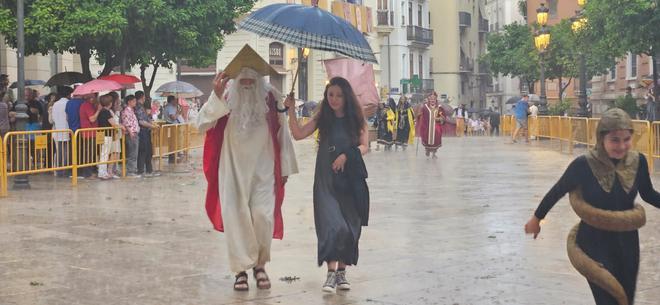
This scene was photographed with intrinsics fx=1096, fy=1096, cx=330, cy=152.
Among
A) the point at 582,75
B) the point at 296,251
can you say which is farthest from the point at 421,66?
the point at 296,251

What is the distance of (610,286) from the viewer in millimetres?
5707

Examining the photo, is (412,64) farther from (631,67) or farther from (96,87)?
(96,87)

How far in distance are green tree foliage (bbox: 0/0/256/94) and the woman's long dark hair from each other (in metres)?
14.8

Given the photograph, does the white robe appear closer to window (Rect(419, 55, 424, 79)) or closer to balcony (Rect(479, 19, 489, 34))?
window (Rect(419, 55, 424, 79))

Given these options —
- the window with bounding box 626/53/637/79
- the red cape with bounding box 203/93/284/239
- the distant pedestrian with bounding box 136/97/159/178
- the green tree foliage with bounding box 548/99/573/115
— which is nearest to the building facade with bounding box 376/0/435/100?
the window with bounding box 626/53/637/79

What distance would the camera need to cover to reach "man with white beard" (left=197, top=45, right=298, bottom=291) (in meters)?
8.20

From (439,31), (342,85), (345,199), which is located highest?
(439,31)

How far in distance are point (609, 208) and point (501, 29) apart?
289 feet

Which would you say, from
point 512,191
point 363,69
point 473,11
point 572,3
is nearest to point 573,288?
point 363,69

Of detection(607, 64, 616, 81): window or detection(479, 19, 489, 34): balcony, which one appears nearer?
detection(607, 64, 616, 81): window

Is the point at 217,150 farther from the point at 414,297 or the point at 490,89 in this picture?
the point at 490,89

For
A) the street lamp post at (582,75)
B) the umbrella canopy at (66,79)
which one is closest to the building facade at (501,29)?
the street lamp post at (582,75)

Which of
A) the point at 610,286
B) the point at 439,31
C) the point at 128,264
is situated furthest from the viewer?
the point at 439,31

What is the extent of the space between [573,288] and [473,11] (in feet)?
284
